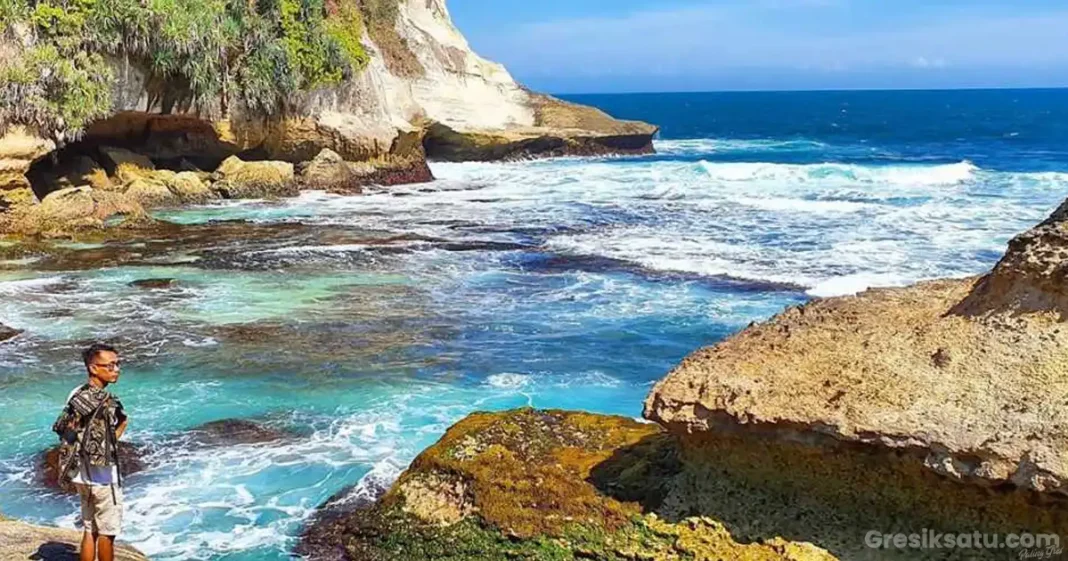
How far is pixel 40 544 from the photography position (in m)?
5.86

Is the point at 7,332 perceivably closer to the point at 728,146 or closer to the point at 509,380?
the point at 509,380

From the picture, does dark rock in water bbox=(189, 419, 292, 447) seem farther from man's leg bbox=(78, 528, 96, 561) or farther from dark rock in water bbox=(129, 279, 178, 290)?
dark rock in water bbox=(129, 279, 178, 290)

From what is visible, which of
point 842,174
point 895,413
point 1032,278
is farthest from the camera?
point 842,174

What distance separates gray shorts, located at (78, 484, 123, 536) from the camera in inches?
213

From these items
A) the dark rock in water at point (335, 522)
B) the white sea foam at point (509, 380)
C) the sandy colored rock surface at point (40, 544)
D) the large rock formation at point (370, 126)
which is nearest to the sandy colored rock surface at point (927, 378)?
the dark rock in water at point (335, 522)

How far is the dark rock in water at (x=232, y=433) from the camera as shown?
9391mm

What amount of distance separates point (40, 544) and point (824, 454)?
4.36 m

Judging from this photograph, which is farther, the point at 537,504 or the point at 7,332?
the point at 7,332

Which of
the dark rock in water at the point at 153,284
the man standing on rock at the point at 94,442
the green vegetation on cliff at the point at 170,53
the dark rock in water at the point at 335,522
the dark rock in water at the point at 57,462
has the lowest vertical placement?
the dark rock in water at the point at 335,522

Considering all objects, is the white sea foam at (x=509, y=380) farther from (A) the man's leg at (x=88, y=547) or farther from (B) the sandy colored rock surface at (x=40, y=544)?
(A) the man's leg at (x=88, y=547)

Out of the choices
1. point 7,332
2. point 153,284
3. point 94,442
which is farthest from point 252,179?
point 94,442

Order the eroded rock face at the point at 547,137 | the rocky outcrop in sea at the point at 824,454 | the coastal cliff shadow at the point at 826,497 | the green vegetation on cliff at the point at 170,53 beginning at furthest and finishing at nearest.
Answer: the eroded rock face at the point at 547,137 < the green vegetation on cliff at the point at 170,53 < the coastal cliff shadow at the point at 826,497 < the rocky outcrop in sea at the point at 824,454

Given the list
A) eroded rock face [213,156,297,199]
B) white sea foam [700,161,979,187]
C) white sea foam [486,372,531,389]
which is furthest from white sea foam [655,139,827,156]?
white sea foam [486,372,531,389]

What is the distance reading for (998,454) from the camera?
4.57 m
